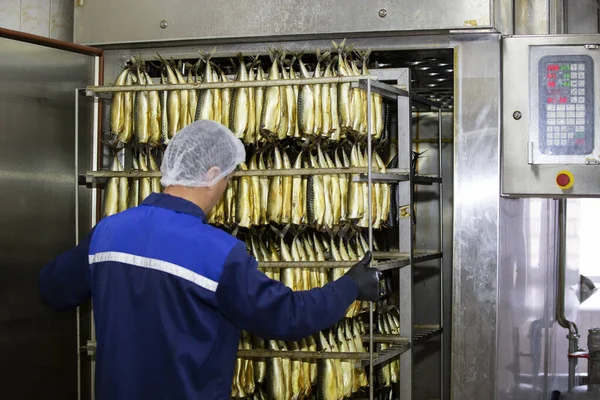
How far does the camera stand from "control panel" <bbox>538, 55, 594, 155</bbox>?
3330mm

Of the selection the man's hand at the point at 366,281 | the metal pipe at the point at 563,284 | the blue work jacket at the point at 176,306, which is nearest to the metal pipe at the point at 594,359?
the metal pipe at the point at 563,284

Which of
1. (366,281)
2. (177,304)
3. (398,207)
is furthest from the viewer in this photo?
(398,207)

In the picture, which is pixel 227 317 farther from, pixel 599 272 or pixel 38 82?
pixel 599 272

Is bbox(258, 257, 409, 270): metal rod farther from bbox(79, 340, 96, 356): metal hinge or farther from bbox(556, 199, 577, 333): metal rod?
bbox(556, 199, 577, 333): metal rod

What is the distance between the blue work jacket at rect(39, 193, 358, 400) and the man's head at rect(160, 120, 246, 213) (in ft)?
0.52

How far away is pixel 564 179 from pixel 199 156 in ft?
5.51

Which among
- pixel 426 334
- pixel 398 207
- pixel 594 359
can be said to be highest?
pixel 398 207

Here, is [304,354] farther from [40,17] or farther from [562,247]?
[40,17]

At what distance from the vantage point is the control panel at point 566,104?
10.9 ft

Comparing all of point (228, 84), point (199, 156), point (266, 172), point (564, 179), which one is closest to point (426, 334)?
point (564, 179)

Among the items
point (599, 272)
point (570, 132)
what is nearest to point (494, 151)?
point (570, 132)


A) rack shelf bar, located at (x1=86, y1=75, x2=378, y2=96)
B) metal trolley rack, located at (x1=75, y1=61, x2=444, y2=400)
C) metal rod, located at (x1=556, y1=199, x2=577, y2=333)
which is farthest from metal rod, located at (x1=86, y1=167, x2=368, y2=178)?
metal rod, located at (x1=556, y1=199, x2=577, y2=333)

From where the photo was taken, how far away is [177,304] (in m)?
2.55

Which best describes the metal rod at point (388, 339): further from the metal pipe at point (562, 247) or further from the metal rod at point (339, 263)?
the metal pipe at point (562, 247)
